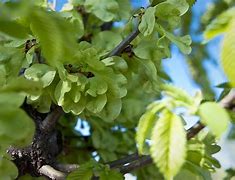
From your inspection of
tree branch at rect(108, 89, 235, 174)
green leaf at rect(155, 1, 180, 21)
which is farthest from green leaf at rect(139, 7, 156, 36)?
tree branch at rect(108, 89, 235, 174)

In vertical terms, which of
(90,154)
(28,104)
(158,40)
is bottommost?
(90,154)

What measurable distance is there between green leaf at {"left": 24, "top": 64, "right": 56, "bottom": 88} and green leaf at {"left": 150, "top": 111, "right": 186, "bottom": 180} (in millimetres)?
171

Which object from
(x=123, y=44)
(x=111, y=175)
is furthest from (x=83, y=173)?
(x=123, y=44)

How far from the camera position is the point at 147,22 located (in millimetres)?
416

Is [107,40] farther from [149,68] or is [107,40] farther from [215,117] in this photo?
[215,117]

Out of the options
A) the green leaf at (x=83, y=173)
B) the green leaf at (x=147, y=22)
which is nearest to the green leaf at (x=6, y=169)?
the green leaf at (x=83, y=173)

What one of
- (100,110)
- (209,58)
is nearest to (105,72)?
(100,110)

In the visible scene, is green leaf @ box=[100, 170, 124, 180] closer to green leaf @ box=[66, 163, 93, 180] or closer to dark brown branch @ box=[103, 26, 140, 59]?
green leaf @ box=[66, 163, 93, 180]

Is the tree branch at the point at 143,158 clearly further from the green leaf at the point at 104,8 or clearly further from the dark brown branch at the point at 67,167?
the green leaf at the point at 104,8

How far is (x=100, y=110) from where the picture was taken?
1.41 feet

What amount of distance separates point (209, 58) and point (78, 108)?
40cm

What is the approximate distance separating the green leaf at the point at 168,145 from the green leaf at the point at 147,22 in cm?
15

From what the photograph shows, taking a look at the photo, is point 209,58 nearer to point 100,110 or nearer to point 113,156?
point 113,156

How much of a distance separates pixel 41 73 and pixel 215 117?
0.70ft
